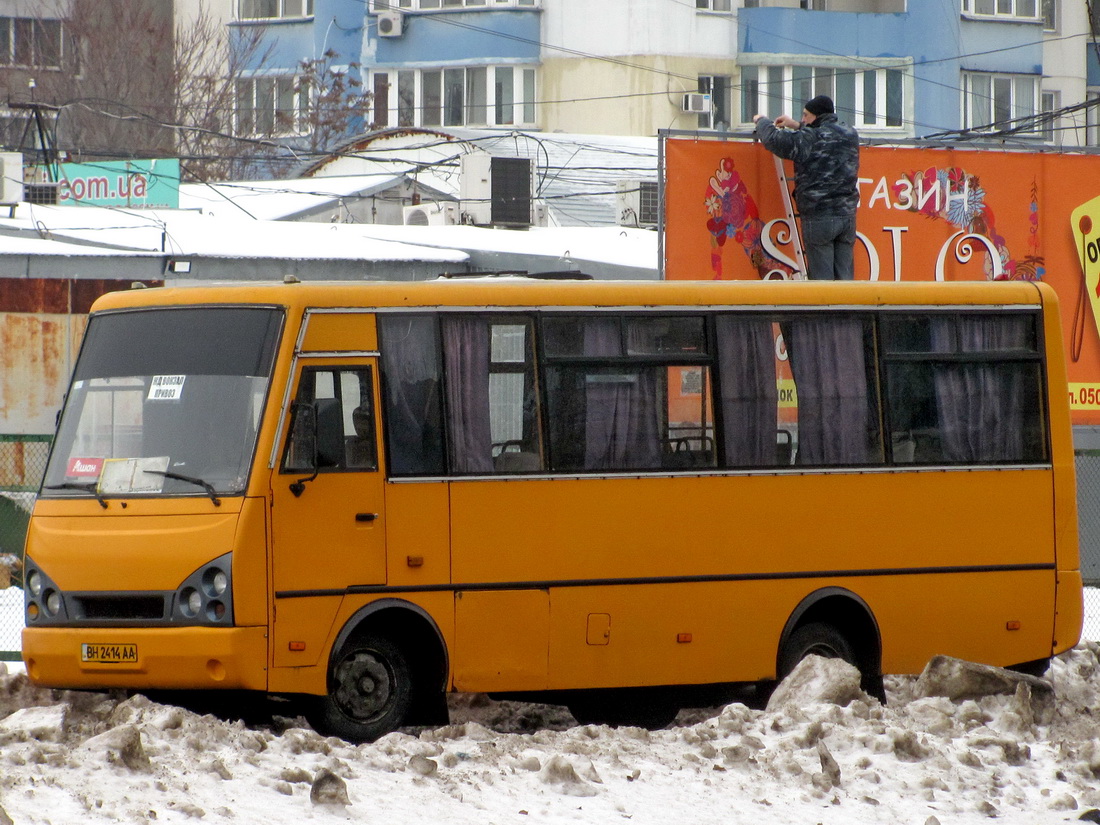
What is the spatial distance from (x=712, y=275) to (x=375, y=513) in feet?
23.5

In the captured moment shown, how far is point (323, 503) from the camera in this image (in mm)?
10078

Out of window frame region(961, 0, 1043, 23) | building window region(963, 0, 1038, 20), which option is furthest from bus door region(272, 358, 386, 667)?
building window region(963, 0, 1038, 20)

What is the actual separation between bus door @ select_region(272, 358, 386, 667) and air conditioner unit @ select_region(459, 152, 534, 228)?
70.3ft

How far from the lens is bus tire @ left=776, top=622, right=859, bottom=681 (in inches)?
455

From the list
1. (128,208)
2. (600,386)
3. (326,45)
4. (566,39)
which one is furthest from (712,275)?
(326,45)

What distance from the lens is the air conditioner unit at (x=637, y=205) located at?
32.9 metres

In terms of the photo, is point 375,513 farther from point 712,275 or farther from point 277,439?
point 712,275

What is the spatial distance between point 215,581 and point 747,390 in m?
3.59

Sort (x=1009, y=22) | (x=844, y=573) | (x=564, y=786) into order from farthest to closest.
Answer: (x=1009, y=22) < (x=844, y=573) < (x=564, y=786)

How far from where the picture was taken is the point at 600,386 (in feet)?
36.2

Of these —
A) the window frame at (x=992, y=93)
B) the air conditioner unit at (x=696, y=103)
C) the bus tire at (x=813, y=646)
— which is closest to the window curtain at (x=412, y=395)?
the bus tire at (x=813, y=646)

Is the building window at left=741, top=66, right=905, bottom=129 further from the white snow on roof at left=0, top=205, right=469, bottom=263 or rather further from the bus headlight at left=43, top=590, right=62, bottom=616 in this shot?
the bus headlight at left=43, top=590, right=62, bottom=616

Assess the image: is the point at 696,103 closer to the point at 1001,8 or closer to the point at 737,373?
the point at 1001,8

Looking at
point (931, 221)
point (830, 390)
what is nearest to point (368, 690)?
point (830, 390)
